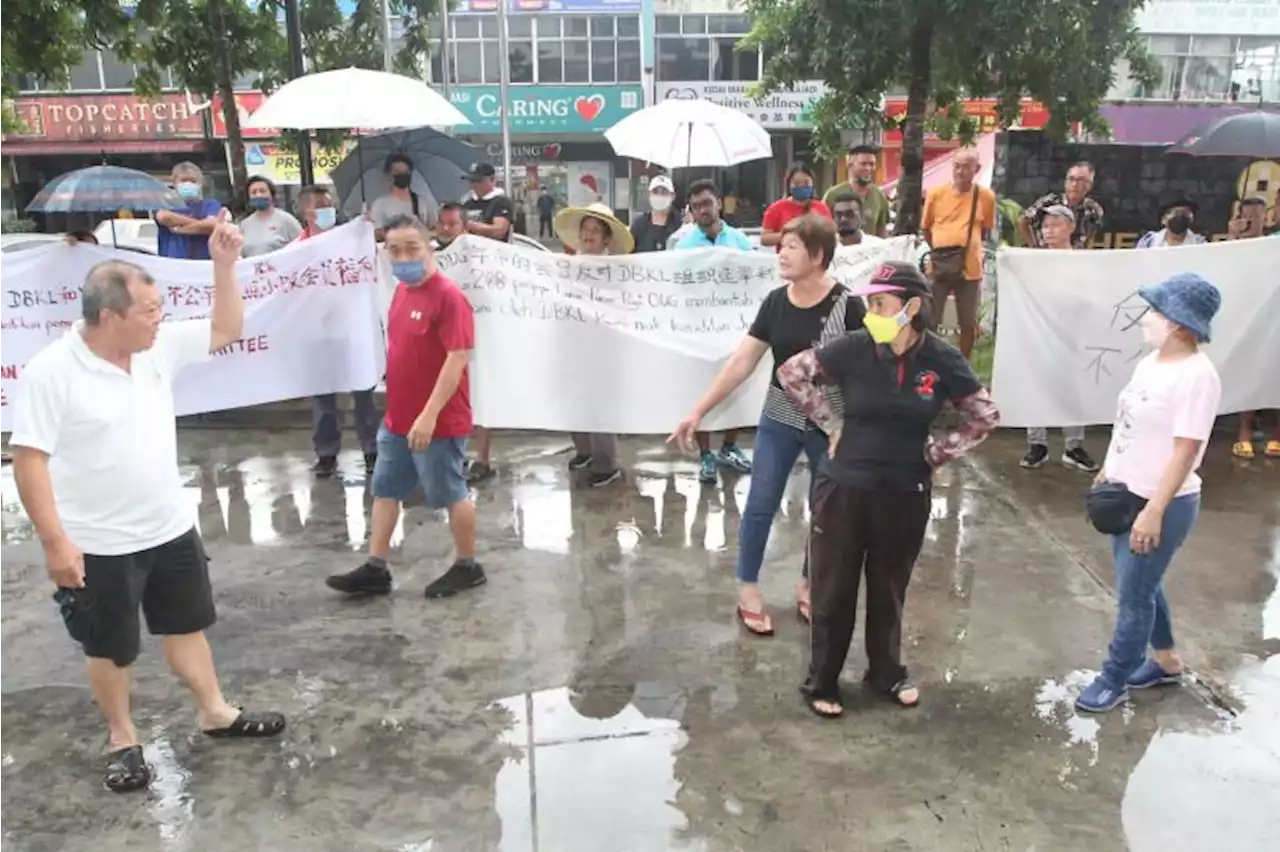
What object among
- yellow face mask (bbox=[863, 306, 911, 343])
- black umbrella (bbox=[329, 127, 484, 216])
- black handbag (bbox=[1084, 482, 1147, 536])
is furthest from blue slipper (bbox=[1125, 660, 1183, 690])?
black umbrella (bbox=[329, 127, 484, 216])

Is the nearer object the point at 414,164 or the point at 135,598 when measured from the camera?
the point at 135,598

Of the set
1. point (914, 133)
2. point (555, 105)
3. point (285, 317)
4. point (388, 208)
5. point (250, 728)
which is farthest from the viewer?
point (555, 105)

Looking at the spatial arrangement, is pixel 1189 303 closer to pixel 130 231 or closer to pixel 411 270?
pixel 411 270

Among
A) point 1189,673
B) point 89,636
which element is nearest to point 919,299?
point 1189,673

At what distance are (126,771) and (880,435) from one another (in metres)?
2.60

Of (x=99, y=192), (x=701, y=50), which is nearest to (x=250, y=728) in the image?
(x=99, y=192)

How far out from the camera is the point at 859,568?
3.55 meters

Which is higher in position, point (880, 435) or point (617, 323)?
point (880, 435)

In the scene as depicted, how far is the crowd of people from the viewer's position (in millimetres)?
3045

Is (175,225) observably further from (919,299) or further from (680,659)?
(919,299)

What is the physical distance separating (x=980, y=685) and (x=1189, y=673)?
827 mm

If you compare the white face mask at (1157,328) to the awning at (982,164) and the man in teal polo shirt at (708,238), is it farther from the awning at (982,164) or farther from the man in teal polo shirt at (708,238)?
the awning at (982,164)

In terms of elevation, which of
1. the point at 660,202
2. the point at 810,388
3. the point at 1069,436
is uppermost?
the point at 660,202

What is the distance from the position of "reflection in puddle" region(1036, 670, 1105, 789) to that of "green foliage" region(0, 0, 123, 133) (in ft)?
27.3
